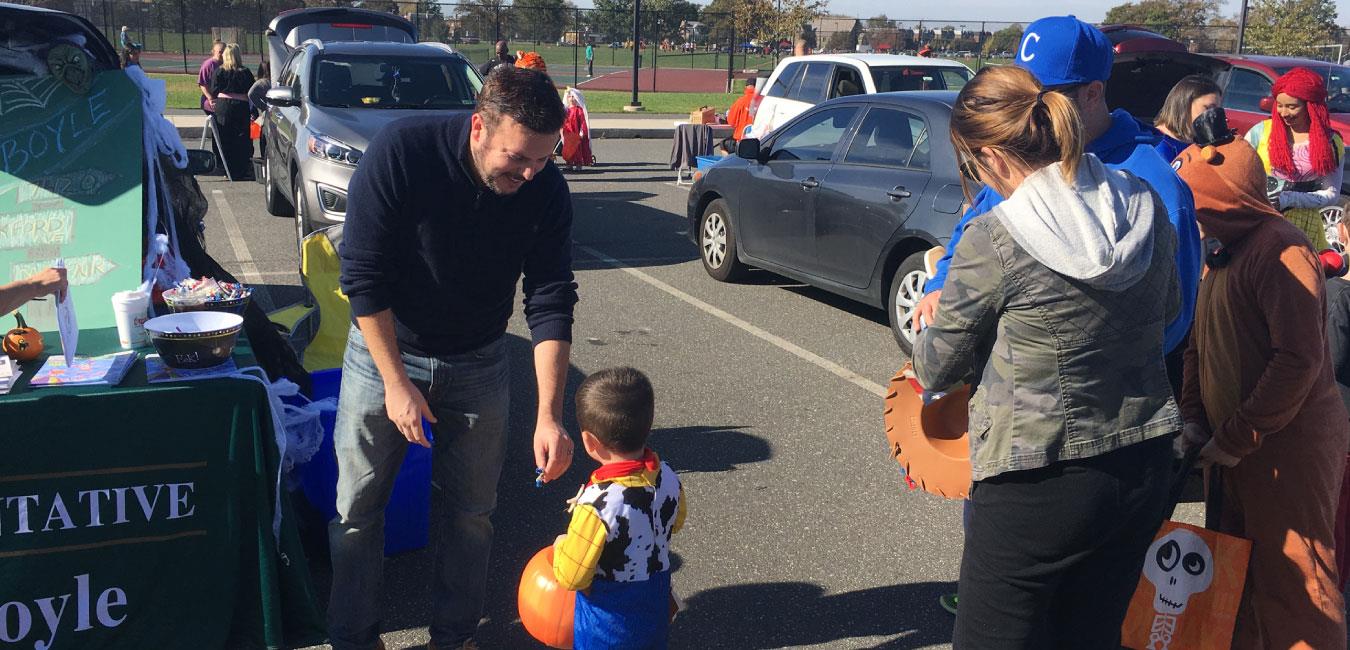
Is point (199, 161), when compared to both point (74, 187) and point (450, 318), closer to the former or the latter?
point (74, 187)

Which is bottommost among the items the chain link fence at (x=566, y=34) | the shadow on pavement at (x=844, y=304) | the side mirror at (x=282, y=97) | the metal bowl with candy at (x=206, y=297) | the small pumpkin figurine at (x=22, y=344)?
the shadow on pavement at (x=844, y=304)

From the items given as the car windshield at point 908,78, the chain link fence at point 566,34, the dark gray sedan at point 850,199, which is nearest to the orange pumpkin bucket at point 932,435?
the dark gray sedan at point 850,199

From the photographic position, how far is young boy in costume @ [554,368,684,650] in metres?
2.54

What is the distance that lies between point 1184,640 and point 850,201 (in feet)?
14.1

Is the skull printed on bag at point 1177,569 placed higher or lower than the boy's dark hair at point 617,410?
lower

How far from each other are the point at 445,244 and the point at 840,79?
10.5 meters

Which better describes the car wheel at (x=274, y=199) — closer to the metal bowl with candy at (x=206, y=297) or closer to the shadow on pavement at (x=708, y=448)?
the shadow on pavement at (x=708, y=448)

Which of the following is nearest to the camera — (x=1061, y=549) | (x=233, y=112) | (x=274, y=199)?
(x=1061, y=549)

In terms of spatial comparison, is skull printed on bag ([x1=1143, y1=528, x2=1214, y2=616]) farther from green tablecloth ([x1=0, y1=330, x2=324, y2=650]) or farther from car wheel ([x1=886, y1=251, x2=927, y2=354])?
car wheel ([x1=886, y1=251, x2=927, y2=354])

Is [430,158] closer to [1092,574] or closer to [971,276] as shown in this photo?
[971,276]

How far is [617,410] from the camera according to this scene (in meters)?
2.54

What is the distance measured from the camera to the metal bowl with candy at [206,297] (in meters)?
3.35

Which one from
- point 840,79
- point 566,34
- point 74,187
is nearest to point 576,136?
point 840,79

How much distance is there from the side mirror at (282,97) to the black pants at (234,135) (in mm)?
4377
